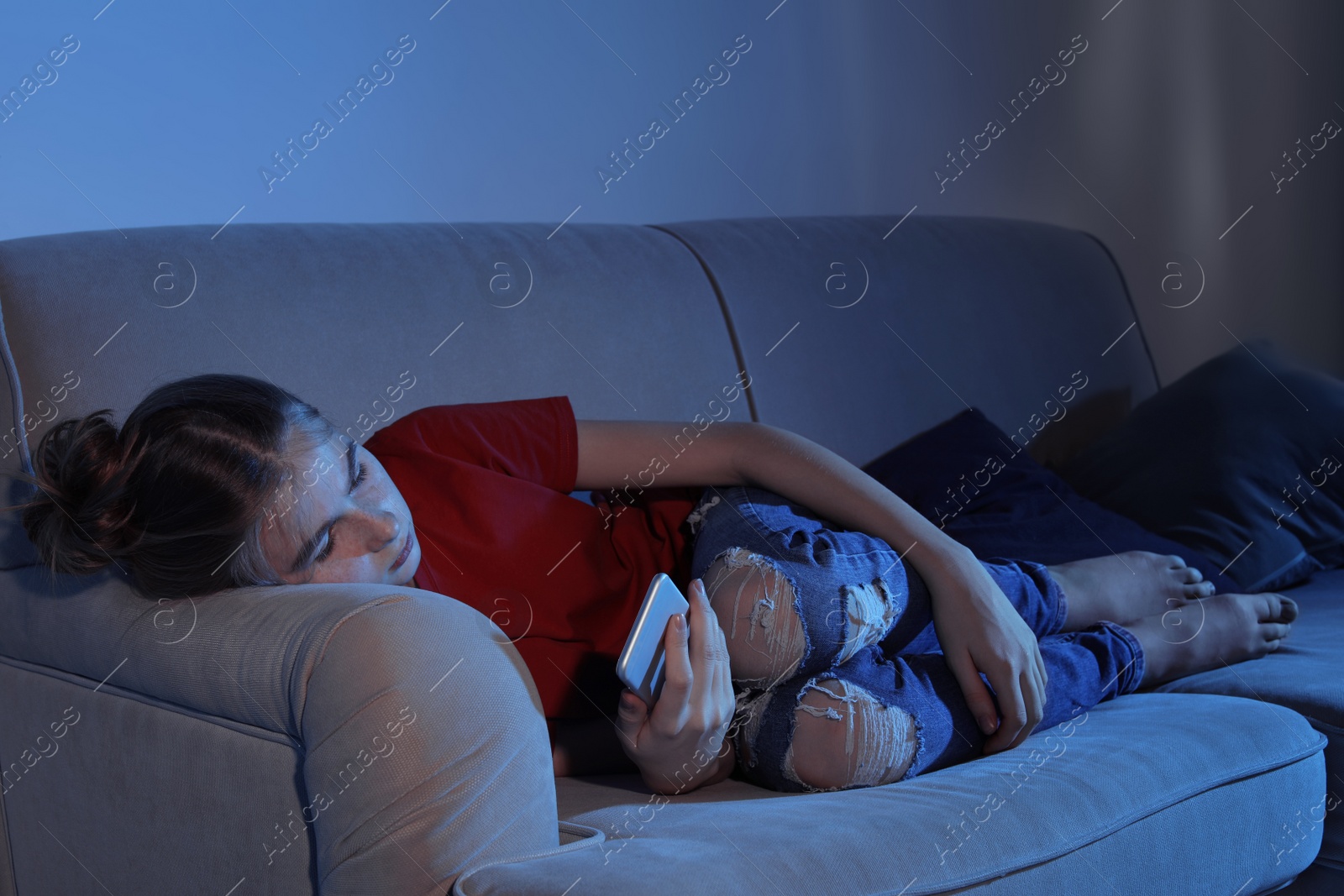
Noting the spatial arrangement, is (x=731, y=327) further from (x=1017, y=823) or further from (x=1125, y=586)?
(x=1017, y=823)

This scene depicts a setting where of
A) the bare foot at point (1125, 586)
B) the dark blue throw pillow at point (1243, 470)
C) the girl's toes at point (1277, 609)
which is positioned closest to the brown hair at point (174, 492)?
the bare foot at point (1125, 586)

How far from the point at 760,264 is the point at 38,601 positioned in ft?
3.33

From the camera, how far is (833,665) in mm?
938

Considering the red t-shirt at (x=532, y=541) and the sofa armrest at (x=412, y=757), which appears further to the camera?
the red t-shirt at (x=532, y=541)

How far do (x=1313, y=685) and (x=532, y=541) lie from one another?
0.79 m

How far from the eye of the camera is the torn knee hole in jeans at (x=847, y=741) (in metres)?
0.89

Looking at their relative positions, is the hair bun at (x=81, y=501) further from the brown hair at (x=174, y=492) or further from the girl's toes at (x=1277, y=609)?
the girl's toes at (x=1277, y=609)

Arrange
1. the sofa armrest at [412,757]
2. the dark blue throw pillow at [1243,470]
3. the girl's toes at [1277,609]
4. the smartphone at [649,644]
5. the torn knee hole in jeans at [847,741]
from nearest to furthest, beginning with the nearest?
the sofa armrest at [412,757]
the smartphone at [649,644]
the torn knee hole in jeans at [847,741]
the girl's toes at [1277,609]
the dark blue throw pillow at [1243,470]

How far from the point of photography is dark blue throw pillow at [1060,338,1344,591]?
4.85 ft

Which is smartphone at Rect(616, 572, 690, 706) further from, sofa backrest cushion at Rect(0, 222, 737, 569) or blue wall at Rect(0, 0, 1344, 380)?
blue wall at Rect(0, 0, 1344, 380)

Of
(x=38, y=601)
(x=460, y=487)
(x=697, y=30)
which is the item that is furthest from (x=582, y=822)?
(x=697, y=30)

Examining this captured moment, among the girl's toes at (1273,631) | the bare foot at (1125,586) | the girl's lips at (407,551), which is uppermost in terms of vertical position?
the girl's lips at (407,551)

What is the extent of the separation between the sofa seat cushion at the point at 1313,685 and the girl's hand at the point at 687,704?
56cm

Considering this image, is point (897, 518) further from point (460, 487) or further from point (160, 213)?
point (160, 213)
